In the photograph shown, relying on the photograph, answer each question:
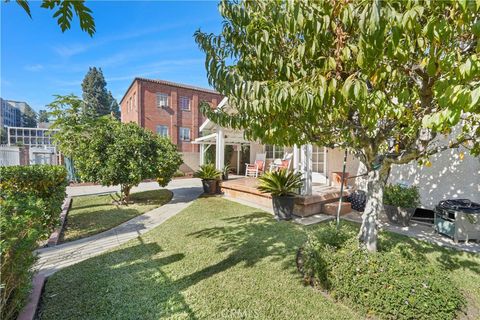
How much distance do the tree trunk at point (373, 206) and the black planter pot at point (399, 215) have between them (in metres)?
3.64

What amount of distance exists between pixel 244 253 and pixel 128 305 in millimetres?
2187

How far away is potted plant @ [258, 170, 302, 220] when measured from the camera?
22.0ft

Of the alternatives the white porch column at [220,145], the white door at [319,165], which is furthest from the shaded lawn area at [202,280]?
the white porch column at [220,145]

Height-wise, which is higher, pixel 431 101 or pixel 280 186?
pixel 431 101

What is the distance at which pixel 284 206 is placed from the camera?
6.71 metres

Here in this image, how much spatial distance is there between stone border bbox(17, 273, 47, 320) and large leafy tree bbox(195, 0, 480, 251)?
3.38 metres

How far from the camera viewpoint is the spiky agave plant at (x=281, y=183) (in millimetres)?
6777

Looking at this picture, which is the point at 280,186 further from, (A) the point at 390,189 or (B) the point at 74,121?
(B) the point at 74,121

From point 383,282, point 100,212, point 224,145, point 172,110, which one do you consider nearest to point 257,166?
point 224,145

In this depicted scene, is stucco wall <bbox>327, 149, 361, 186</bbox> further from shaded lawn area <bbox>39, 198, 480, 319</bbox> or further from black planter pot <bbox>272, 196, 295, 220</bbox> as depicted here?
shaded lawn area <bbox>39, 198, 480, 319</bbox>

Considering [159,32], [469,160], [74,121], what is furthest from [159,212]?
[469,160]

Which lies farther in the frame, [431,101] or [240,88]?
[431,101]

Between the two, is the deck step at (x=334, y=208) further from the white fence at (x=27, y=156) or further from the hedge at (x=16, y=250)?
the white fence at (x=27, y=156)

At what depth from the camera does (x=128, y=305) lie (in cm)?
303
